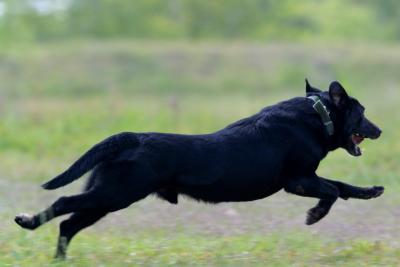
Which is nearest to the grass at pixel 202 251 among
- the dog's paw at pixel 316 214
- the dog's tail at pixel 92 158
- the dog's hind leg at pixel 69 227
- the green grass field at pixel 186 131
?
the green grass field at pixel 186 131

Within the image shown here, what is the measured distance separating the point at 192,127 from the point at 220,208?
736 cm

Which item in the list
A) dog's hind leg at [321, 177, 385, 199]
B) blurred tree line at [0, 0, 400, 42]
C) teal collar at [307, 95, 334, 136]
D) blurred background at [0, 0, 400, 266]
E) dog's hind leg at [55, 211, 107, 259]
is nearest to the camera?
dog's hind leg at [55, 211, 107, 259]

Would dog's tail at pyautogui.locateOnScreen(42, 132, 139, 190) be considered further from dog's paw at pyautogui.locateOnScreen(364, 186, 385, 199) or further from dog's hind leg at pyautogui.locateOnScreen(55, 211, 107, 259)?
dog's paw at pyautogui.locateOnScreen(364, 186, 385, 199)

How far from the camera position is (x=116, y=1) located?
42.8 m

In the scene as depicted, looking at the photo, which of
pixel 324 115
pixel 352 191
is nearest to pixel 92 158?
pixel 324 115

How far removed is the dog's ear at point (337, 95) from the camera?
669cm

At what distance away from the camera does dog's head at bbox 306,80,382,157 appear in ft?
22.0

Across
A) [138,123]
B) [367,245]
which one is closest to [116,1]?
[138,123]

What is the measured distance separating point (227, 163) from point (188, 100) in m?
19.2

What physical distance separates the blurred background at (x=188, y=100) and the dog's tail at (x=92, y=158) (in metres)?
0.68

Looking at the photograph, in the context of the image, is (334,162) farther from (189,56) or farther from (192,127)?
(189,56)

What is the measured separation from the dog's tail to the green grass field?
654mm

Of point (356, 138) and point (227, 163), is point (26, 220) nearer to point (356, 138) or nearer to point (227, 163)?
point (227, 163)

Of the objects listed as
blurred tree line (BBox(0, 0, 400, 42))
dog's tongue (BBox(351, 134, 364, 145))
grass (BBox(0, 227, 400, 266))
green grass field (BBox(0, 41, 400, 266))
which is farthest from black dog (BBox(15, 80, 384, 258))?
blurred tree line (BBox(0, 0, 400, 42))
